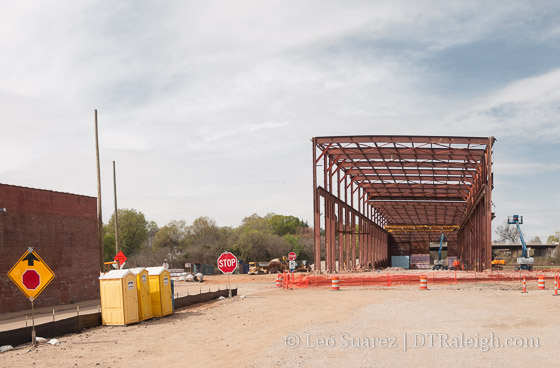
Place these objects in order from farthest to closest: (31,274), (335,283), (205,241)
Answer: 1. (205,241)
2. (335,283)
3. (31,274)

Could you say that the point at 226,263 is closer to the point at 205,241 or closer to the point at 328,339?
the point at 328,339

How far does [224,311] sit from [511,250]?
129006mm

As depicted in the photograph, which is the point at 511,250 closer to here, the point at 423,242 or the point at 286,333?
the point at 423,242

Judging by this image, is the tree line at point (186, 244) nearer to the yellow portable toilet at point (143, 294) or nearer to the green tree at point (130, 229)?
the green tree at point (130, 229)

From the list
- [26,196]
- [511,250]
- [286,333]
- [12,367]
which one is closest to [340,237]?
[26,196]

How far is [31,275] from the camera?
14.2m

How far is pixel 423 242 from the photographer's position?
109938 millimetres

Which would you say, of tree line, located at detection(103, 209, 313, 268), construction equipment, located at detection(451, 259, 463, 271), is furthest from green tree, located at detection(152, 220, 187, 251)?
construction equipment, located at detection(451, 259, 463, 271)

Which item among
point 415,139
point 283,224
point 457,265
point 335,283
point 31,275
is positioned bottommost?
point 457,265

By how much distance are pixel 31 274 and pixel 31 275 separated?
26 millimetres

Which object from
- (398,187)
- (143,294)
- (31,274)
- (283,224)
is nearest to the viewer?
(31,274)

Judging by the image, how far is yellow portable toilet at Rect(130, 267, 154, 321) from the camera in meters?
17.9

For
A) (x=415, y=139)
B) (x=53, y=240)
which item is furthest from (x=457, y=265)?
(x=53, y=240)

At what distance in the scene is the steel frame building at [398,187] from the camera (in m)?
45.5
